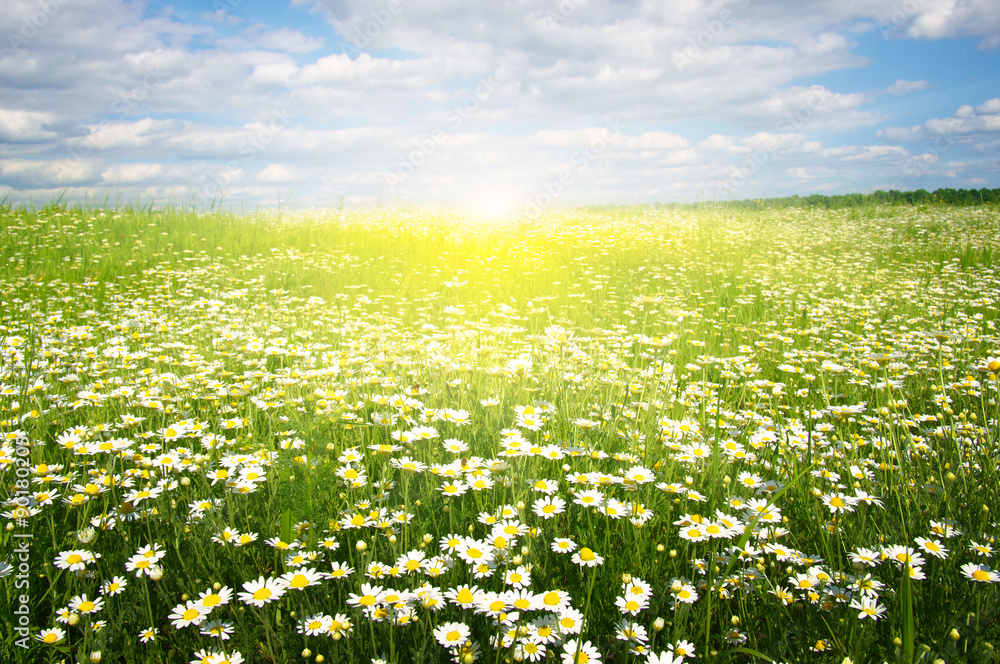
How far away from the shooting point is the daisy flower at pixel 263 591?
1.52 metres

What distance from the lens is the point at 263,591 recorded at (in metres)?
1.55

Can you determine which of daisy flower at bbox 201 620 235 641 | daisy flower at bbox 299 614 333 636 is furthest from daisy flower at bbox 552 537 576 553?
daisy flower at bbox 201 620 235 641

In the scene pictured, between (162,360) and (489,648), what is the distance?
346cm

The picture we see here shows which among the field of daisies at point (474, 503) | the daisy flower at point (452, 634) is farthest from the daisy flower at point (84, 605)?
the daisy flower at point (452, 634)

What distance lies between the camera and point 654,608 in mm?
1568

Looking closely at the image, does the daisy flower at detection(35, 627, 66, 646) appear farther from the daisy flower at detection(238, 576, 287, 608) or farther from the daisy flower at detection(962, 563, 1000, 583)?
the daisy flower at detection(962, 563, 1000, 583)

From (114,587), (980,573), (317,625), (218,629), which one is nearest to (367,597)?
(317,625)

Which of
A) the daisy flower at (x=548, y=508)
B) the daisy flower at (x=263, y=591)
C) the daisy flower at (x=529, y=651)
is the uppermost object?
the daisy flower at (x=548, y=508)

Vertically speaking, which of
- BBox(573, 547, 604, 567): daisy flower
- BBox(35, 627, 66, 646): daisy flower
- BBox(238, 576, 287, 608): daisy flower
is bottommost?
BBox(35, 627, 66, 646): daisy flower

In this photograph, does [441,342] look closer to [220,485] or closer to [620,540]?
→ [220,485]

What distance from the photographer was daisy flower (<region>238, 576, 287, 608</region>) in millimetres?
1521

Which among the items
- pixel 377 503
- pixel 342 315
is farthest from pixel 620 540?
pixel 342 315

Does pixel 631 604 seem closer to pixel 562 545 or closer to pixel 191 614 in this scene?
pixel 562 545

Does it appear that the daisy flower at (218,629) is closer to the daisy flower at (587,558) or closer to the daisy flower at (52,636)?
the daisy flower at (52,636)
